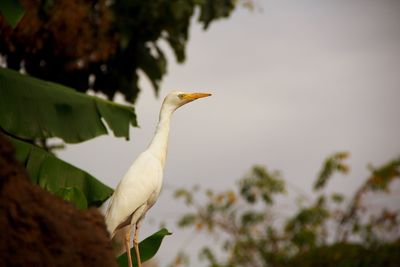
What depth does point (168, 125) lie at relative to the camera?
6238 millimetres

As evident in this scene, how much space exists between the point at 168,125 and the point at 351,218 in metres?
11.3

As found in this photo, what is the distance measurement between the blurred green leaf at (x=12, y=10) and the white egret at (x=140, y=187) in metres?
1.55

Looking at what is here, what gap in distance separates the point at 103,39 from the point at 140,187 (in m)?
6.76

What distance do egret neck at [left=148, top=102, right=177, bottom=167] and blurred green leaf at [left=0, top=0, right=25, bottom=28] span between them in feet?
5.14

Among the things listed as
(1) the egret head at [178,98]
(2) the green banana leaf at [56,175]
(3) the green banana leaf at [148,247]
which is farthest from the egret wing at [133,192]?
(2) the green banana leaf at [56,175]

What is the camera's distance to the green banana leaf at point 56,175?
7.29 metres

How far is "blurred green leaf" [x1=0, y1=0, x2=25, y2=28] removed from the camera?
688cm

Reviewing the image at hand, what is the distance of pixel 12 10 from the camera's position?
691 cm

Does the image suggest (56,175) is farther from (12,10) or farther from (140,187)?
(140,187)

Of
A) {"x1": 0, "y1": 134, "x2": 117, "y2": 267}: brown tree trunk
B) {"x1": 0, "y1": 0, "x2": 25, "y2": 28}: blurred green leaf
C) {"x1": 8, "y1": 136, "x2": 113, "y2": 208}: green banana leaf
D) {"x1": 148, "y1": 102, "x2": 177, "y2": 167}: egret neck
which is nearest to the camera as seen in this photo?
{"x1": 0, "y1": 134, "x2": 117, "y2": 267}: brown tree trunk

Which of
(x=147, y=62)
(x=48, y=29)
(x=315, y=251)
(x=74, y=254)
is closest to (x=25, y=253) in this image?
(x=74, y=254)

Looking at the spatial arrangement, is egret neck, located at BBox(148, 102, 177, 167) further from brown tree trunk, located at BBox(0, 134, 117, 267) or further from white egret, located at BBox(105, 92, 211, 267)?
brown tree trunk, located at BBox(0, 134, 117, 267)

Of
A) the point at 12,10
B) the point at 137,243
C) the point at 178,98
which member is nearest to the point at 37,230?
the point at 137,243

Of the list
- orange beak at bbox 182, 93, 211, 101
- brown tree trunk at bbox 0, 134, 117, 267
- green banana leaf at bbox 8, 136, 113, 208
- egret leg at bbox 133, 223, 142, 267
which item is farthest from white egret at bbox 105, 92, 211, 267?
brown tree trunk at bbox 0, 134, 117, 267
